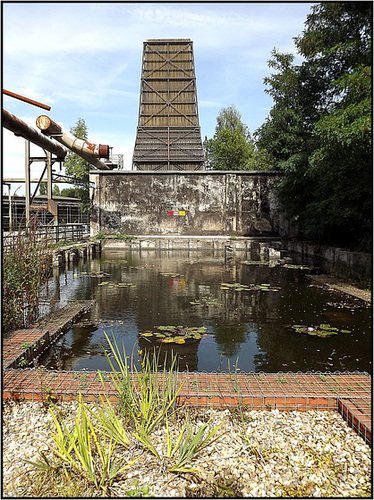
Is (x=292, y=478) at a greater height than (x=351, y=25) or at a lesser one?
Result: lesser

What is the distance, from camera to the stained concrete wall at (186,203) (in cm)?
2167

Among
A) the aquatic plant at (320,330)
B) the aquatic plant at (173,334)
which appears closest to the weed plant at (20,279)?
the aquatic plant at (173,334)

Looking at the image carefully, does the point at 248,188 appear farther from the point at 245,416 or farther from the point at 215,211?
the point at 245,416

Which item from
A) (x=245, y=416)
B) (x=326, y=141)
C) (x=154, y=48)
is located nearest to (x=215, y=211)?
(x=326, y=141)

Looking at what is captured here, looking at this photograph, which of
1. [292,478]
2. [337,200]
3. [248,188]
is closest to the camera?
[292,478]

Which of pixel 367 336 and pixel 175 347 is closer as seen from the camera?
pixel 175 347

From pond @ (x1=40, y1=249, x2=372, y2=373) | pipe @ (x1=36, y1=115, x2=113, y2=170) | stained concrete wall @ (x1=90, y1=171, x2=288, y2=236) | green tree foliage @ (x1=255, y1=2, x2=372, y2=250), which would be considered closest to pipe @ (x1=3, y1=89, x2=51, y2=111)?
pond @ (x1=40, y1=249, x2=372, y2=373)

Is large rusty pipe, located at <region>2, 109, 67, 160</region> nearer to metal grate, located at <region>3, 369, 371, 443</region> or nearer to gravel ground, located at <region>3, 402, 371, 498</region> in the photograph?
metal grate, located at <region>3, 369, 371, 443</region>

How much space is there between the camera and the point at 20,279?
4.92m

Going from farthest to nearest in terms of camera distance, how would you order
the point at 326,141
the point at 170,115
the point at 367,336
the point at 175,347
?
the point at 170,115, the point at 326,141, the point at 367,336, the point at 175,347

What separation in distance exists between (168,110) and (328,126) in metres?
23.1

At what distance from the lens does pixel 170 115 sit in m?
29.0

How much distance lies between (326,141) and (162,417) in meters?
7.27

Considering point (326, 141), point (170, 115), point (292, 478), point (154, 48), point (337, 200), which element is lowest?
point (292, 478)
